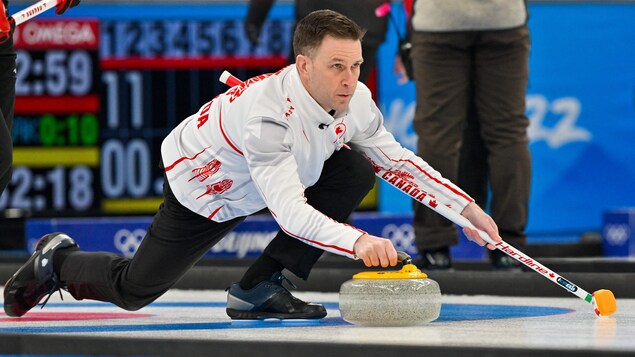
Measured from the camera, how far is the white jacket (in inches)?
120

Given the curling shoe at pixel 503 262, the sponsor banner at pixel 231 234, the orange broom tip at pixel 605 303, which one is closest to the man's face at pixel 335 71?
the orange broom tip at pixel 605 303

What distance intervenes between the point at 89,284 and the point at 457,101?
165 centimetres

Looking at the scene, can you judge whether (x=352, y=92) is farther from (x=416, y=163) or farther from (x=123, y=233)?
(x=123, y=233)

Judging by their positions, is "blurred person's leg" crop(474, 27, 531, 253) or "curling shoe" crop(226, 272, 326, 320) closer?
"curling shoe" crop(226, 272, 326, 320)

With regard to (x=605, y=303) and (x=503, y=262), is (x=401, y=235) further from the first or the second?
(x=605, y=303)

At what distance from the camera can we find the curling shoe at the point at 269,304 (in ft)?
11.2

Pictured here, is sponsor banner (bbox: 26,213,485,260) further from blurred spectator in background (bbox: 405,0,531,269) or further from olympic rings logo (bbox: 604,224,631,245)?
blurred spectator in background (bbox: 405,0,531,269)

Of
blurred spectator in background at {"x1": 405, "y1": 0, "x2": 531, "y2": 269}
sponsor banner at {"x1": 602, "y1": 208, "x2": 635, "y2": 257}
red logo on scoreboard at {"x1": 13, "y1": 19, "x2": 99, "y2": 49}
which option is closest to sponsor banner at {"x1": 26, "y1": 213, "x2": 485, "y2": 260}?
sponsor banner at {"x1": 602, "y1": 208, "x2": 635, "y2": 257}

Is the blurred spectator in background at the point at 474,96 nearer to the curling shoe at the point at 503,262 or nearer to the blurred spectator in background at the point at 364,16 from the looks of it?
the curling shoe at the point at 503,262

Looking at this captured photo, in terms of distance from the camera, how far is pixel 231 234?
22.2ft

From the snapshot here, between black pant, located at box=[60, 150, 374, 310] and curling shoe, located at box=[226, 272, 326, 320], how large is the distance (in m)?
0.07

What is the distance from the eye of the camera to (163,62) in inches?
298

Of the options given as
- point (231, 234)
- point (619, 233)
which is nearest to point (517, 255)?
point (231, 234)

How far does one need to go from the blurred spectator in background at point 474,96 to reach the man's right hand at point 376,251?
1735 mm
